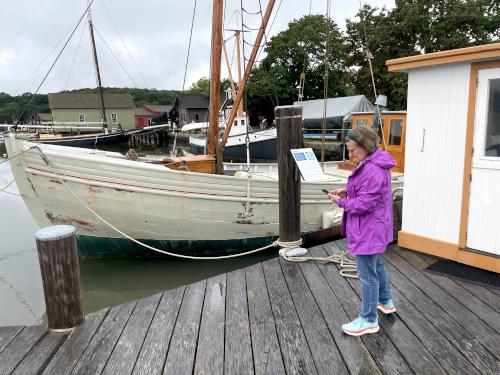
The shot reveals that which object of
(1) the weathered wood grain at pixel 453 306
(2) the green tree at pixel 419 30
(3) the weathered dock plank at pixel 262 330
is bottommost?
(3) the weathered dock plank at pixel 262 330

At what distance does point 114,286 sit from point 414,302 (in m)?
5.67

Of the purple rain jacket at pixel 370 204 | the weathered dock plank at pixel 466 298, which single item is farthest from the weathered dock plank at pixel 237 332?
the weathered dock plank at pixel 466 298

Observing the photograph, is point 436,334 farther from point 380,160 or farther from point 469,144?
point 469,144

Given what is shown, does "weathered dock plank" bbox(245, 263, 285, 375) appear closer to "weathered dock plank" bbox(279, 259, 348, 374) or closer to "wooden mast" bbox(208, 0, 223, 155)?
"weathered dock plank" bbox(279, 259, 348, 374)

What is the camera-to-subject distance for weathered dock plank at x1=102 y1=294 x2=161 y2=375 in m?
2.74

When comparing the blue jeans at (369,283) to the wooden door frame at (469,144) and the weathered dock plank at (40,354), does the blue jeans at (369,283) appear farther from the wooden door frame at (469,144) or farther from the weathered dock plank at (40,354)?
the weathered dock plank at (40,354)

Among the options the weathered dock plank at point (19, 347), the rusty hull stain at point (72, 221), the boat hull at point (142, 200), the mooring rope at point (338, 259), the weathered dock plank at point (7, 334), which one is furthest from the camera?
the rusty hull stain at point (72, 221)

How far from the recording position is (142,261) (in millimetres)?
8031

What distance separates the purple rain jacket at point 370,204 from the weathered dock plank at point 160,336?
5.15ft

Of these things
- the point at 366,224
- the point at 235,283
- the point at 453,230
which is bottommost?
the point at 235,283

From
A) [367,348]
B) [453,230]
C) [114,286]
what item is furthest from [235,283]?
[114,286]

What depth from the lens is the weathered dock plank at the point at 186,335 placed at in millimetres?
2711

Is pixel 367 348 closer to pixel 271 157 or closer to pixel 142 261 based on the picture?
pixel 142 261

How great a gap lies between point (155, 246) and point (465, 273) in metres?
5.38
